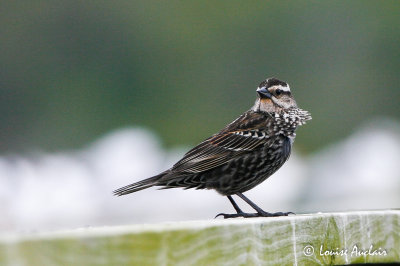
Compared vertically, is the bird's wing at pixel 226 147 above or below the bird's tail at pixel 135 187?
above

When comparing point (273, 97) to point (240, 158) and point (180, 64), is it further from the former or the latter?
point (180, 64)

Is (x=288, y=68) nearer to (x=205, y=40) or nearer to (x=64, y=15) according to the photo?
(x=205, y=40)

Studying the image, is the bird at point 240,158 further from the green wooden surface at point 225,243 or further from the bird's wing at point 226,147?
the green wooden surface at point 225,243

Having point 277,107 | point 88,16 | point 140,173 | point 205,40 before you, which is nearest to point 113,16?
point 88,16

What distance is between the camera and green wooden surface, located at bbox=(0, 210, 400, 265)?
3.85 m

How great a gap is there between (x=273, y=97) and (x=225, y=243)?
464cm

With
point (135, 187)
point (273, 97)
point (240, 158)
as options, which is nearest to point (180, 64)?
point (273, 97)

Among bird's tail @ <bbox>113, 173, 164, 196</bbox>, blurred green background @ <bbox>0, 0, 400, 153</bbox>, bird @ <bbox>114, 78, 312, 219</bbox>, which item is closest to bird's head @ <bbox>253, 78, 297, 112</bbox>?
bird @ <bbox>114, 78, 312, 219</bbox>

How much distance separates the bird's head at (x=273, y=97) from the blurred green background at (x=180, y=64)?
30.0 m

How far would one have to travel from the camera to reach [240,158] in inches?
342

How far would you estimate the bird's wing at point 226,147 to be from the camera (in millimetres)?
8688

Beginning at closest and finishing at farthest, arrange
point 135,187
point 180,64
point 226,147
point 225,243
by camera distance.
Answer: point 225,243
point 135,187
point 226,147
point 180,64

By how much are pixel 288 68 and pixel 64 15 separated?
15.0 meters

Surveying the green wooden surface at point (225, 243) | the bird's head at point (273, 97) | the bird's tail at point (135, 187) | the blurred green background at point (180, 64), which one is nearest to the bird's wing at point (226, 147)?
the bird's head at point (273, 97)
